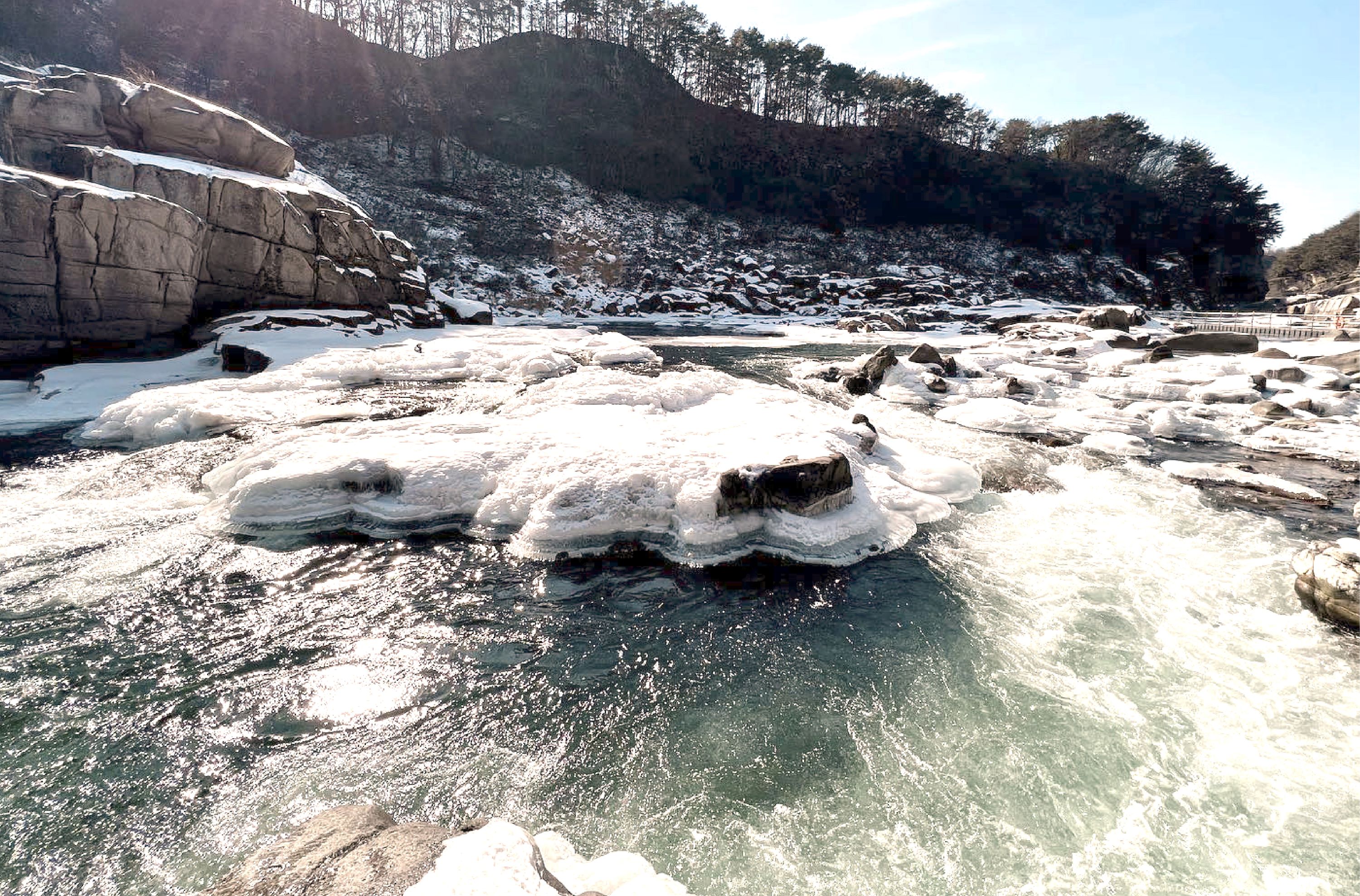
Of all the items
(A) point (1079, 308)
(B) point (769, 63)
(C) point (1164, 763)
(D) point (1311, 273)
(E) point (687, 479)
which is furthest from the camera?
(B) point (769, 63)

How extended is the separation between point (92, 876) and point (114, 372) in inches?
605

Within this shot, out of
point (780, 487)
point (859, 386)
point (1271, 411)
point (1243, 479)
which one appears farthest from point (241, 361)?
point (1271, 411)

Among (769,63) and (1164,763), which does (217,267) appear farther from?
(769,63)

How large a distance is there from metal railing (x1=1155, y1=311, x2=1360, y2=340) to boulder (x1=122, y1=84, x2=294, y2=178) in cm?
4258

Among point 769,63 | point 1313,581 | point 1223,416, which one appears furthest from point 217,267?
point 769,63

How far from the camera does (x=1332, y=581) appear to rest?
515 cm

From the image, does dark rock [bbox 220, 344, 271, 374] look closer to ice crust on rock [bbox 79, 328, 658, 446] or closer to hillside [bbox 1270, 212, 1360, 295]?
ice crust on rock [bbox 79, 328, 658, 446]

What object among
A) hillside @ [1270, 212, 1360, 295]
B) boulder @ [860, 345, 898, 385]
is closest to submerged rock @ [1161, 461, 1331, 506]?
boulder @ [860, 345, 898, 385]

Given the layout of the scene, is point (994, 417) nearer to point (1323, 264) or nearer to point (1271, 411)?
point (1271, 411)

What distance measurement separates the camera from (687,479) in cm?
731

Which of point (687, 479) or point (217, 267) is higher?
point (217, 267)

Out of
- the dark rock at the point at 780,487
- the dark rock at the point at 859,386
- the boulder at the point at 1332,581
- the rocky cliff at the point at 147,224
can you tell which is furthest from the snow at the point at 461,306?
the boulder at the point at 1332,581

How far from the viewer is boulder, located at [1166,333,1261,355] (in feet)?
70.7

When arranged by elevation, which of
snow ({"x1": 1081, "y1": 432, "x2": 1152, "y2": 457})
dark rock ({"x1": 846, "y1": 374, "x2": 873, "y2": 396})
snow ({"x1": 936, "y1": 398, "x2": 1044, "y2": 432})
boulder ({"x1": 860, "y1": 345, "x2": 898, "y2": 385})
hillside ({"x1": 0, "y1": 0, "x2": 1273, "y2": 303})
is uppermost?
hillside ({"x1": 0, "y1": 0, "x2": 1273, "y2": 303})
